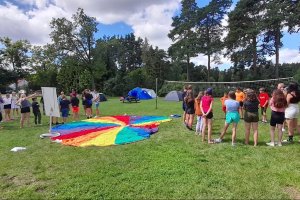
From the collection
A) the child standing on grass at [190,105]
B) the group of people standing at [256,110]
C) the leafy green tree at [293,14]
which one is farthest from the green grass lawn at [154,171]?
the leafy green tree at [293,14]

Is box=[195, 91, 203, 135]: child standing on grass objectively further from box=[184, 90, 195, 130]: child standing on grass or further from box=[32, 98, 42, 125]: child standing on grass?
box=[32, 98, 42, 125]: child standing on grass

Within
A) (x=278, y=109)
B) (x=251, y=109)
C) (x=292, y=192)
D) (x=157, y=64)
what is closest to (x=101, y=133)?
(x=251, y=109)

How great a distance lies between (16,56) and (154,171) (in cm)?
5928

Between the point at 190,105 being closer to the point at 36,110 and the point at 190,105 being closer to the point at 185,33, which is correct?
the point at 36,110

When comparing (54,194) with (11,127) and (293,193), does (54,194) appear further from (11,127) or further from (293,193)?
(11,127)

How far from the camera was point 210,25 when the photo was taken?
152 feet

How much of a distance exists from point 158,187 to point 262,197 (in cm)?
187

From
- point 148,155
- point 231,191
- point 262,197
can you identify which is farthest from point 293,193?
point 148,155

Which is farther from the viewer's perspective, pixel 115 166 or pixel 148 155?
pixel 148 155

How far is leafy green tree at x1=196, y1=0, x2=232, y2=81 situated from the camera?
151 feet

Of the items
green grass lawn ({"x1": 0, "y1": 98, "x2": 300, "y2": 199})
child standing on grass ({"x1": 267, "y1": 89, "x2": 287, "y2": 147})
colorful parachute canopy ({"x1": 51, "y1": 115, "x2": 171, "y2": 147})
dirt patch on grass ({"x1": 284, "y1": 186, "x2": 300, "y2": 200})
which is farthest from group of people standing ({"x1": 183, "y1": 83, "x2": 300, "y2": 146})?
dirt patch on grass ({"x1": 284, "y1": 186, "x2": 300, "y2": 200})

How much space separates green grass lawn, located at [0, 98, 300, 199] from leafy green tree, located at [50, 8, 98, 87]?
133 ft

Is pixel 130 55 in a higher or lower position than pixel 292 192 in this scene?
higher

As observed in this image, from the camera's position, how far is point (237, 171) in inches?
261
